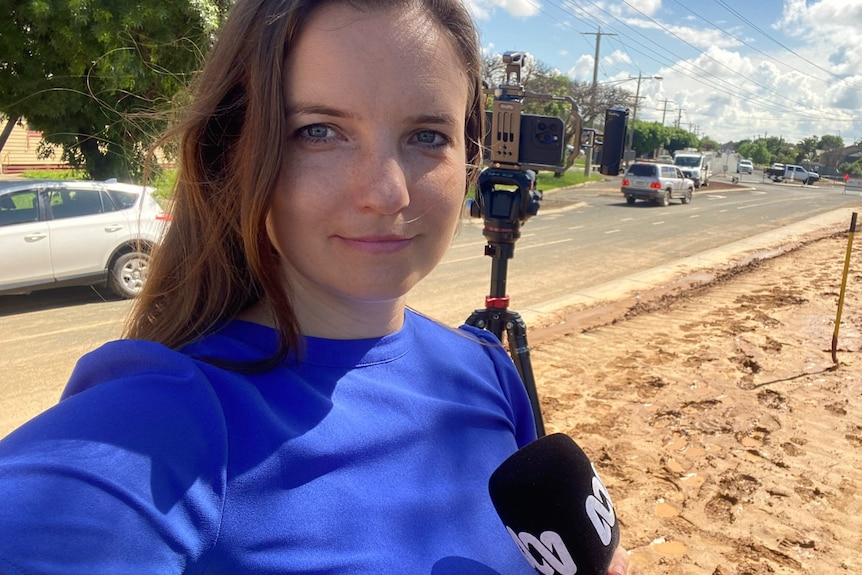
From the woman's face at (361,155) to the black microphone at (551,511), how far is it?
0.36 meters

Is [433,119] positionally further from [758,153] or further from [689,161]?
[758,153]

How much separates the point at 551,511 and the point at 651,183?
2391 cm

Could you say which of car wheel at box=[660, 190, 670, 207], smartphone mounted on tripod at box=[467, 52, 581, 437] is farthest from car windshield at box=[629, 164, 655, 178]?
smartphone mounted on tripod at box=[467, 52, 581, 437]

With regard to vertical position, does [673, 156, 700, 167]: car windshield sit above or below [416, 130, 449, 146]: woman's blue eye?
below

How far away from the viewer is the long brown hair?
3.16 ft

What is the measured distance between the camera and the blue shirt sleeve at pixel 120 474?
658 mm

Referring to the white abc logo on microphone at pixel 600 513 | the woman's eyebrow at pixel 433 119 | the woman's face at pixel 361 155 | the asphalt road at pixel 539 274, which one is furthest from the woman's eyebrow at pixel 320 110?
the asphalt road at pixel 539 274

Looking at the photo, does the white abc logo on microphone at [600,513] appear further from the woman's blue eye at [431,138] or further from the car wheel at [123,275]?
the car wheel at [123,275]

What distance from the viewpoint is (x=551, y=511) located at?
3.53 ft

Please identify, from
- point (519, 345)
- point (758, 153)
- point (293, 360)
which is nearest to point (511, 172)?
point (519, 345)

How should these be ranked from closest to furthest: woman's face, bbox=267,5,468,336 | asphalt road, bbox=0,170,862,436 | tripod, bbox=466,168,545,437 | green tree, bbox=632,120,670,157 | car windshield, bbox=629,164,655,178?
woman's face, bbox=267,5,468,336, tripod, bbox=466,168,545,437, asphalt road, bbox=0,170,862,436, car windshield, bbox=629,164,655,178, green tree, bbox=632,120,670,157

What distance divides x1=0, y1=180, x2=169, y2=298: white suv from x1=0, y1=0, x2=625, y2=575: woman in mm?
5966

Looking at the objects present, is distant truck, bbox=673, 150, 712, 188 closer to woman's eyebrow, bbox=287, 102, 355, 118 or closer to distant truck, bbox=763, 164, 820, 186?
distant truck, bbox=763, 164, 820, 186

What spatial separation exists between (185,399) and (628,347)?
17.7ft
